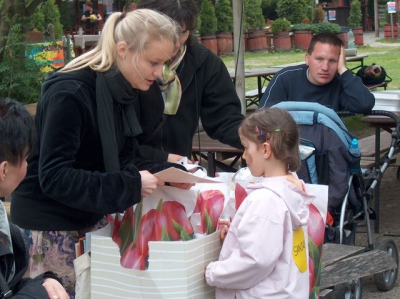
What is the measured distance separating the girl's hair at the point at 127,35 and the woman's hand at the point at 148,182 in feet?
1.33

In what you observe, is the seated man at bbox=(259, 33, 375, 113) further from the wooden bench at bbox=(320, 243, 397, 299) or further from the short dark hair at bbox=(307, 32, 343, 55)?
the wooden bench at bbox=(320, 243, 397, 299)

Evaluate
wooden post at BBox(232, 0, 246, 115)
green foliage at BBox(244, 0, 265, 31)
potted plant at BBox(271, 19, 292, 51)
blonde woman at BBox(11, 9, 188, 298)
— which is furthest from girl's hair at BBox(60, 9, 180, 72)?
green foliage at BBox(244, 0, 265, 31)

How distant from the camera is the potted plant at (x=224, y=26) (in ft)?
82.7

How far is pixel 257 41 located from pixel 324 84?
2179 centimetres

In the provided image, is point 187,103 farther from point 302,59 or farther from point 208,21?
point 208,21

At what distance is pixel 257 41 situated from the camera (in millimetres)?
26375

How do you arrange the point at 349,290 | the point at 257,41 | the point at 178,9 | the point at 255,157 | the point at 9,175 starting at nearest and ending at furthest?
1. the point at 9,175
2. the point at 255,157
3. the point at 178,9
4. the point at 349,290
5. the point at 257,41

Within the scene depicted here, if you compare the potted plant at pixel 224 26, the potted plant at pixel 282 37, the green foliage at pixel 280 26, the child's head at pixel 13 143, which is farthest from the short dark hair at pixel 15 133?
the green foliage at pixel 280 26

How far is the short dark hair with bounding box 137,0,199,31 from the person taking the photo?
3.19 metres

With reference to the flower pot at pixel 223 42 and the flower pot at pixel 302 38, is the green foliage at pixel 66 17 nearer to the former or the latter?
the flower pot at pixel 223 42

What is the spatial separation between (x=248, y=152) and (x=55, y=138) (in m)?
0.76

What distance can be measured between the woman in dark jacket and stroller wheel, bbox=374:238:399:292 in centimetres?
170

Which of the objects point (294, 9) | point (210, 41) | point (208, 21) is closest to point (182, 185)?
point (210, 41)

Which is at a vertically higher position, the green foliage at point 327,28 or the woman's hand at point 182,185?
the green foliage at point 327,28
